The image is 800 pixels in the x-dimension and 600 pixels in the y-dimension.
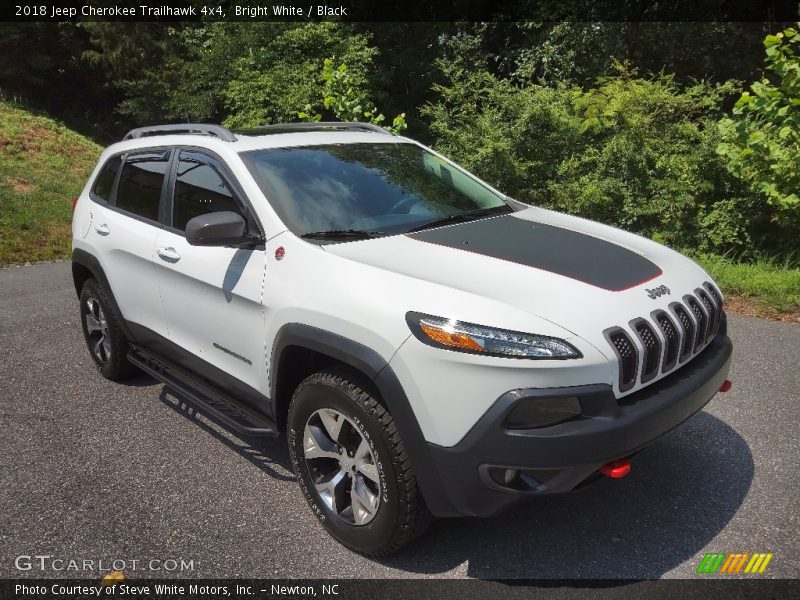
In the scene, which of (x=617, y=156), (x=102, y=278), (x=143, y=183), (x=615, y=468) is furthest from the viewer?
(x=617, y=156)

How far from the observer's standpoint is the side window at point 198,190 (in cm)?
359

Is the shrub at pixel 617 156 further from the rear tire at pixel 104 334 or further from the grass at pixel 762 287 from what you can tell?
the rear tire at pixel 104 334

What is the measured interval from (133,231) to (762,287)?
552 centimetres

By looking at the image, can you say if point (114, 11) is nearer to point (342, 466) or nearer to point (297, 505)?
point (297, 505)

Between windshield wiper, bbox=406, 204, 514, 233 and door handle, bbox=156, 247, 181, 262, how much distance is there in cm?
135

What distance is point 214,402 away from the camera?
3.73m

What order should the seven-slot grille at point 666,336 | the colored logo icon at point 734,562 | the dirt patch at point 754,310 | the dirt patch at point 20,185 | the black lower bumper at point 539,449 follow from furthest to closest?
the dirt patch at point 20,185
the dirt patch at point 754,310
the colored logo icon at point 734,562
the seven-slot grille at point 666,336
the black lower bumper at point 539,449

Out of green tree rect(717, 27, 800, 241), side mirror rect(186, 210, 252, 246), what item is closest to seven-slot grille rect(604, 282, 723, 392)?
side mirror rect(186, 210, 252, 246)

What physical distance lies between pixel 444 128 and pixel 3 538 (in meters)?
7.90

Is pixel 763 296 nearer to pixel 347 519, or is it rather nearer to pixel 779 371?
pixel 779 371

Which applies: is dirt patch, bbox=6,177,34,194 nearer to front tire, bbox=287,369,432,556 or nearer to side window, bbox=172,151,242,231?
side window, bbox=172,151,242,231

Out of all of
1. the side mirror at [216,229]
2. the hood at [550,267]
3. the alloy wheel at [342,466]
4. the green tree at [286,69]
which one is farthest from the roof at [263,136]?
the green tree at [286,69]

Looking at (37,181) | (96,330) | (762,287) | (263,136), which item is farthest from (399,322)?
(37,181)

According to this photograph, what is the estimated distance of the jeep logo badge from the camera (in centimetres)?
282
